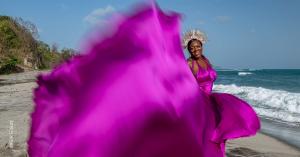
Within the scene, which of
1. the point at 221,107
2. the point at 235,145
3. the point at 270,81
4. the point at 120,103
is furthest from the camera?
the point at 270,81

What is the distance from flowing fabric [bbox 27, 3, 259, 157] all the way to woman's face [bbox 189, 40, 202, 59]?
1471mm

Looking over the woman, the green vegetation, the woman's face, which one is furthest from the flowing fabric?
the green vegetation

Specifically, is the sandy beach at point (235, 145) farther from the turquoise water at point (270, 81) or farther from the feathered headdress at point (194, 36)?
the turquoise water at point (270, 81)

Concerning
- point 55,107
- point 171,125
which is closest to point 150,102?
point 171,125

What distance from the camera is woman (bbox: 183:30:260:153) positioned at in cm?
341

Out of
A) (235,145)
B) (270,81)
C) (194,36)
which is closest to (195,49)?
(194,36)

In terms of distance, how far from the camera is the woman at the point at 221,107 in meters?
3.41

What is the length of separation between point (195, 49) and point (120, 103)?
1853mm

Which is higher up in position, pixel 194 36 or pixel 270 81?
pixel 194 36

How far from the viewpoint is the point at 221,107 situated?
3.57m

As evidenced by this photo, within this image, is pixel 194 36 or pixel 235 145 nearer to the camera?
pixel 194 36

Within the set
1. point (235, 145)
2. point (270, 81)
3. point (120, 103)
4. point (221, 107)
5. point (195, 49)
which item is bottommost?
point (270, 81)

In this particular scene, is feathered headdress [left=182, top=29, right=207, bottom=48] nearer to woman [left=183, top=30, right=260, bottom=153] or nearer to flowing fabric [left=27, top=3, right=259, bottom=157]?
woman [left=183, top=30, right=260, bottom=153]

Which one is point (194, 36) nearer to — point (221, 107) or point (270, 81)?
point (221, 107)
